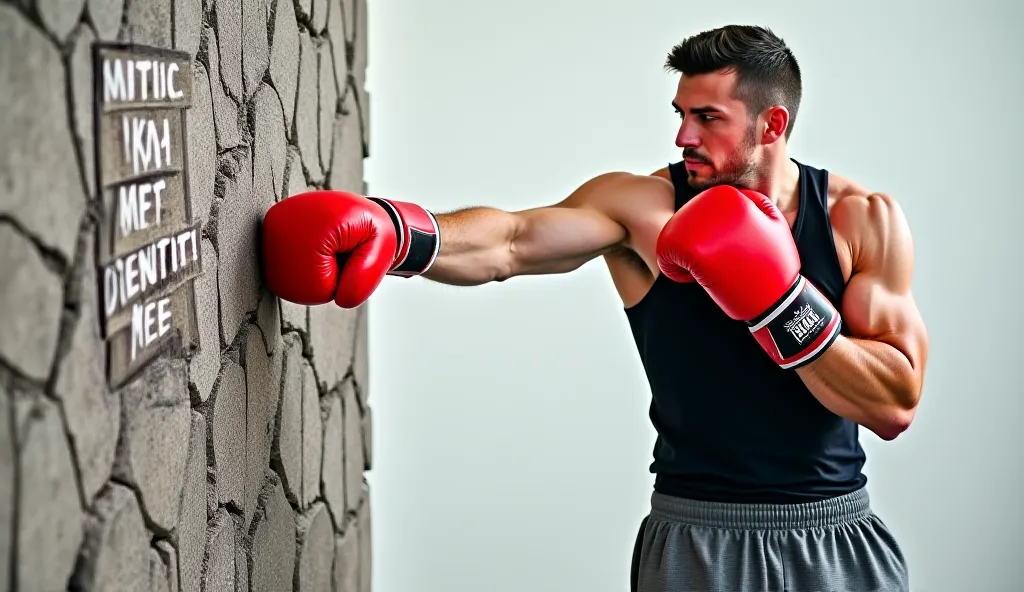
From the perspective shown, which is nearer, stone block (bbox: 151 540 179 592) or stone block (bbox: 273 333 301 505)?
stone block (bbox: 151 540 179 592)

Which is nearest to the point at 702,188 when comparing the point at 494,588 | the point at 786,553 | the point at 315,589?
the point at 786,553

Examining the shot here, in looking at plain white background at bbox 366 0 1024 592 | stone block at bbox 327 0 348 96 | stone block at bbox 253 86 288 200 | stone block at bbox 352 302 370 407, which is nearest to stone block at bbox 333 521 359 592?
stone block at bbox 352 302 370 407

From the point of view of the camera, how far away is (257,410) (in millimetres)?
1571

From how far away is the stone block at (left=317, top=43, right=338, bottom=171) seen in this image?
2.09 m

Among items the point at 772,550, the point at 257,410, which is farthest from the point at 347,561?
the point at 772,550

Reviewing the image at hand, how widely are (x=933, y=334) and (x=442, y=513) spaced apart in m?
1.56

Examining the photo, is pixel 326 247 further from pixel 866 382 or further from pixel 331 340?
pixel 866 382

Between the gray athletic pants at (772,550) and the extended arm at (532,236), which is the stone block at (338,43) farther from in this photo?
the gray athletic pants at (772,550)

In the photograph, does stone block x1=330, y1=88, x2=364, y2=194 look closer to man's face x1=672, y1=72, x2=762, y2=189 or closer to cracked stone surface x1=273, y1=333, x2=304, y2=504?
cracked stone surface x1=273, y1=333, x2=304, y2=504

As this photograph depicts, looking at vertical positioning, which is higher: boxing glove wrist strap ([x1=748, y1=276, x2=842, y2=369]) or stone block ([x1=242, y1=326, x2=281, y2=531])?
boxing glove wrist strap ([x1=748, y1=276, x2=842, y2=369])

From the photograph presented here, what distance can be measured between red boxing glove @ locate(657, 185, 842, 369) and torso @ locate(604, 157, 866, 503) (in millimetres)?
152

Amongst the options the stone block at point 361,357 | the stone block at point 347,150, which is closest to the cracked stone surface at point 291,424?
the stone block at point 347,150

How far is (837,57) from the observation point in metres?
3.08

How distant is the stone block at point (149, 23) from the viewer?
101 centimetres
